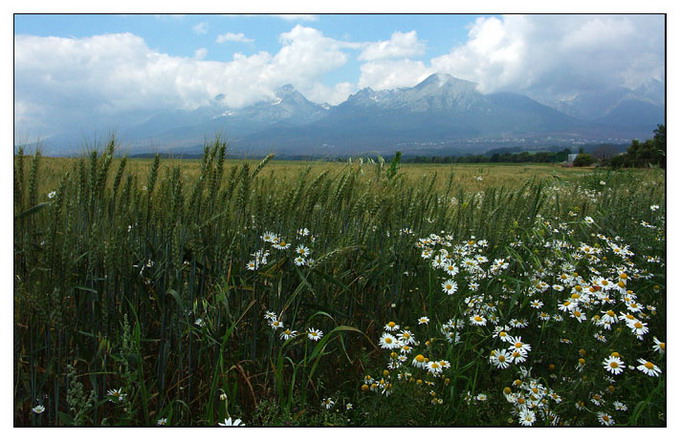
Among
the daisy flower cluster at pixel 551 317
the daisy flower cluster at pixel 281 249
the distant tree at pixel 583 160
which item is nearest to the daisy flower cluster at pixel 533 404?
the daisy flower cluster at pixel 551 317

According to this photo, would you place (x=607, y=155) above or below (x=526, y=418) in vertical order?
above

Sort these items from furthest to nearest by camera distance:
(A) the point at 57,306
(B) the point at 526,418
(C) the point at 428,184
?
(C) the point at 428,184 → (B) the point at 526,418 → (A) the point at 57,306

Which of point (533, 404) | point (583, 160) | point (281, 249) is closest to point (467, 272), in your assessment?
point (533, 404)

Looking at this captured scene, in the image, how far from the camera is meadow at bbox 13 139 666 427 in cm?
192

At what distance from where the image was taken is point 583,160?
17.8 ft

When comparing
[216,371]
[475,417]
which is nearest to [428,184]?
[475,417]

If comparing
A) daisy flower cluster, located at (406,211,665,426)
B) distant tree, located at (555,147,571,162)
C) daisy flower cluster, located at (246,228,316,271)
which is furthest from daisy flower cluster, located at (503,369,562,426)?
distant tree, located at (555,147,571,162)

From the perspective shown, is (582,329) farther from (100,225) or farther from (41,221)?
(41,221)

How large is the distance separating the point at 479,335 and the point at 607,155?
3.23 m

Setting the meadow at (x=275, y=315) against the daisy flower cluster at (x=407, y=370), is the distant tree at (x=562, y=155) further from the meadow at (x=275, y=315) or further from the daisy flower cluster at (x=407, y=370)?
the daisy flower cluster at (x=407, y=370)

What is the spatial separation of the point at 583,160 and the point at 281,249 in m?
4.58

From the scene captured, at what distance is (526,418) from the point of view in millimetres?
1912

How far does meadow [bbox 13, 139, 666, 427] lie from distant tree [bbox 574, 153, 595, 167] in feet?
9.31

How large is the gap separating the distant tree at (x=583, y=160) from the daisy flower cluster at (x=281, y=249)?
410 centimetres
